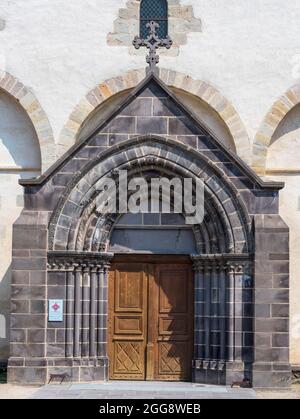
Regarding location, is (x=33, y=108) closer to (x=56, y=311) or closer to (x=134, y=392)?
(x=56, y=311)

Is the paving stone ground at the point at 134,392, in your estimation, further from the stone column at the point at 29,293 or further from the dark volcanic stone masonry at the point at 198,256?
the stone column at the point at 29,293

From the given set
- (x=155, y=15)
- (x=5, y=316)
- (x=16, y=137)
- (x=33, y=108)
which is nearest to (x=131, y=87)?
(x=155, y=15)

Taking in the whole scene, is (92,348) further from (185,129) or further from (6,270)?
(185,129)

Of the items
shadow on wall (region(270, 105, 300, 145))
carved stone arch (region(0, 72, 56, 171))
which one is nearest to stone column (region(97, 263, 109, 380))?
carved stone arch (region(0, 72, 56, 171))

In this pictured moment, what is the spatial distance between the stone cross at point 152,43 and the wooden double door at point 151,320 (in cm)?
345

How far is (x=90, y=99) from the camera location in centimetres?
1839

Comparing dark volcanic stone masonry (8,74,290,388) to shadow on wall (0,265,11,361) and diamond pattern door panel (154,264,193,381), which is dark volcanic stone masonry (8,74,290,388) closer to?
diamond pattern door panel (154,264,193,381)

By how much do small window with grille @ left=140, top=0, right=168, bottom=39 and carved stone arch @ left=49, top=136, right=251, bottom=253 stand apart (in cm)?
316

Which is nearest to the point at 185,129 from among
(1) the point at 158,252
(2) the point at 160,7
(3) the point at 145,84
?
(3) the point at 145,84

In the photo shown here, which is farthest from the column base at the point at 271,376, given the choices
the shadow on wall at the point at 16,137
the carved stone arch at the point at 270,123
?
the shadow on wall at the point at 16,137

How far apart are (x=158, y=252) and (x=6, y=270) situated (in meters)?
3.17

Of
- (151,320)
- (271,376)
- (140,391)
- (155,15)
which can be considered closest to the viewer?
(140,391)

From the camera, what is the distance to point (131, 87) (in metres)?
18.4

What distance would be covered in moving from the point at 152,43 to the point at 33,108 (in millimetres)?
2741
